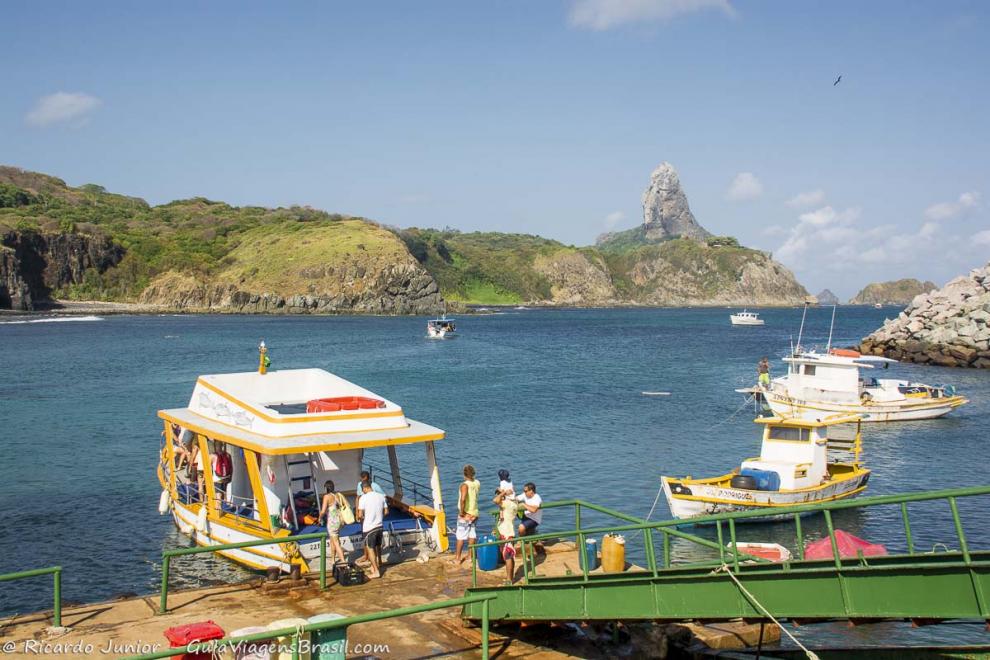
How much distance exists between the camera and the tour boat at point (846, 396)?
151ft

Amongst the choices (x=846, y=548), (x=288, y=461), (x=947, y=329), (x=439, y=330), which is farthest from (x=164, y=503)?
(x=439, y=330)

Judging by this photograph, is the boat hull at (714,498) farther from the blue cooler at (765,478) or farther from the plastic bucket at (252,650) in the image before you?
the plastic bucket at (252,650)

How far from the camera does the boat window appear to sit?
2788cm

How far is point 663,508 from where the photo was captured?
28.4 m

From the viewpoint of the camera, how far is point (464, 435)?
41.5 m

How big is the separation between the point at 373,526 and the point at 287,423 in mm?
3053

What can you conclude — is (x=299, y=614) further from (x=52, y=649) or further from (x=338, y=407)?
(x=338, y=407)

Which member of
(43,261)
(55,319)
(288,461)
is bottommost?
(288,461)

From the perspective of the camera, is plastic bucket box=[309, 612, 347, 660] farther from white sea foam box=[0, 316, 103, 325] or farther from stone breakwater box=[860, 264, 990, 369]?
white sea foam box=[0, 316, 103, 325]

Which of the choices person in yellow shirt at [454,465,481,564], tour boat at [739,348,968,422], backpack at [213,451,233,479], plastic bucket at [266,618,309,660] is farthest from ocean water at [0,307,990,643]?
plastic bucket at [266,618,309,660]

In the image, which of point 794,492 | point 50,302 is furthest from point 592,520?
point 50,302

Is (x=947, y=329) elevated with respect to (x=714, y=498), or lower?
elevated

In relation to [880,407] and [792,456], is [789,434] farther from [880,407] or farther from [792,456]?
[880,407]

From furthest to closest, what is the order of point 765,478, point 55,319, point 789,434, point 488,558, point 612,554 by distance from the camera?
point 55,319 < point 789,434 < point 765,478 < point 488,558 < point 612,554
